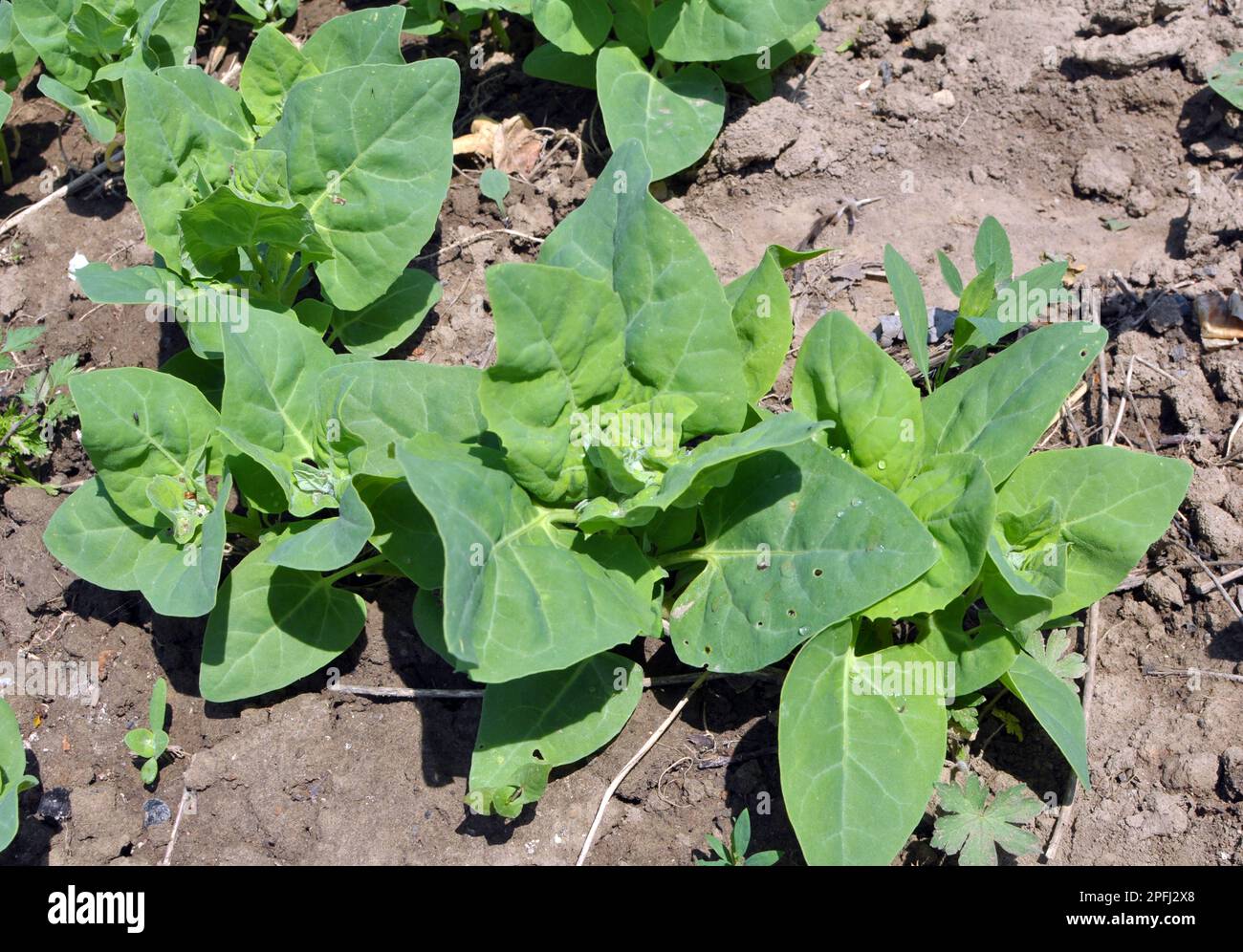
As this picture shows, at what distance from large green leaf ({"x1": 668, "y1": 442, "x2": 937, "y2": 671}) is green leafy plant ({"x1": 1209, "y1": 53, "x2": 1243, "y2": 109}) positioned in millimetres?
2637

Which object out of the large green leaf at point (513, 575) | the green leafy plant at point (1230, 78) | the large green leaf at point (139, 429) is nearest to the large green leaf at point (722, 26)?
the green leafy plant at point (1230, 78)

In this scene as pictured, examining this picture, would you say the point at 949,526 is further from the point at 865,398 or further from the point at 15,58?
the point at 15,58

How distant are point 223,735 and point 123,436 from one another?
115 cm

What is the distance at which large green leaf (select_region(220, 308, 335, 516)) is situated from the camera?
3.52 m

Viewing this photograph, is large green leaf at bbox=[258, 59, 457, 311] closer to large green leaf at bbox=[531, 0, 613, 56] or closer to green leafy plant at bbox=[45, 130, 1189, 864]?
green leafy plant at bbox=[45, 130, 1189, 864]

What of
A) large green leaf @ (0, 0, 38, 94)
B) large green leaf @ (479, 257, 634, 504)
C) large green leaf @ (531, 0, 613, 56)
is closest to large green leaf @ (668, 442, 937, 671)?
large green leaf @ (479, 257, 634, 504)

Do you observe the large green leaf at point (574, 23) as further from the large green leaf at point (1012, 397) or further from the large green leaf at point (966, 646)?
the large green leaf at point (966, 646)

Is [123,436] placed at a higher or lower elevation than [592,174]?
lower

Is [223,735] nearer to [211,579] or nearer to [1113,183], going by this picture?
[211,579]

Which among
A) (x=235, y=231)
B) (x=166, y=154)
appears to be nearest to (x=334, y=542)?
(x=235, y=231)

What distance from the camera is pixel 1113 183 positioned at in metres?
4.62

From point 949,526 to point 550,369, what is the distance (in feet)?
4.36

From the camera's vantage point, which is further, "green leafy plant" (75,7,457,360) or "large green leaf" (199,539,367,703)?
"green leafy plant" (75,7,457,360)

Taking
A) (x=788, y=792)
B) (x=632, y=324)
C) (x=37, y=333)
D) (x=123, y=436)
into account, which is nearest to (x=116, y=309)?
(x=37, y=333)
